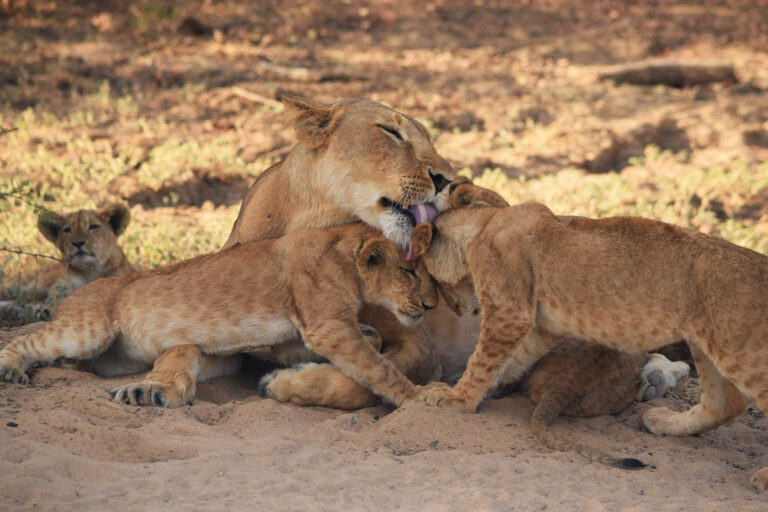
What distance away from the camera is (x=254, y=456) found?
4.08 metres

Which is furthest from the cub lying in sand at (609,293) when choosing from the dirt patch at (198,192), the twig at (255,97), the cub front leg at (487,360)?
the twig at (255,97)

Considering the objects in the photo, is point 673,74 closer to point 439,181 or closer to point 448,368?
point 448,368

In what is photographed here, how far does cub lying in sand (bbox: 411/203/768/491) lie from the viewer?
4.18m

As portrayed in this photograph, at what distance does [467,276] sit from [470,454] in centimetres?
115

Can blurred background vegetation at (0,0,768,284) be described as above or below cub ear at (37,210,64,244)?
above

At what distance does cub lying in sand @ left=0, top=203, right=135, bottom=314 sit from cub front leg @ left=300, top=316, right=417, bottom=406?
2.99 m

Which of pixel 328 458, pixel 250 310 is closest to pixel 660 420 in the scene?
pixel 328 458

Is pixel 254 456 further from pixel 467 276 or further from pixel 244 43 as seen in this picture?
pixel 244 43

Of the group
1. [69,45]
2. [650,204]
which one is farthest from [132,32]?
[650,204]

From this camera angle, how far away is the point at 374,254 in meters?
5.12

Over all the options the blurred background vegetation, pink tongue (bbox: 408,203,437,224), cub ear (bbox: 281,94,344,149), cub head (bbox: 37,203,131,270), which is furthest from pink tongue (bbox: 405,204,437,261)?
cub head (bbox: 37,203,131,270)

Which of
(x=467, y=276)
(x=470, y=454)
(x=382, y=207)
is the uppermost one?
(x=382, y=207)

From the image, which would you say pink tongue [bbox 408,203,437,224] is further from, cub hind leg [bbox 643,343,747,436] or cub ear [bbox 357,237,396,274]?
cub hind leg [bbox 643,343,747,436]

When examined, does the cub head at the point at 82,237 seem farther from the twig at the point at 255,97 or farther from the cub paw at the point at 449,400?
the twig at the point at 255,97
